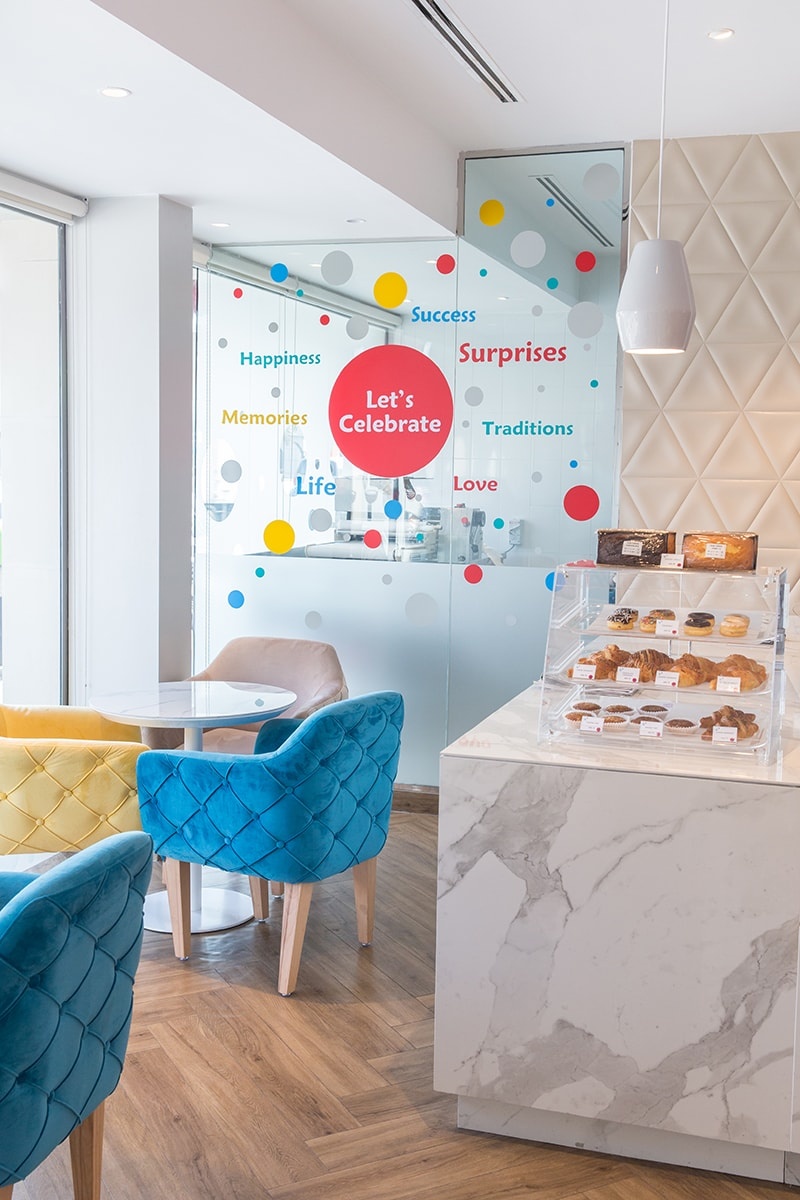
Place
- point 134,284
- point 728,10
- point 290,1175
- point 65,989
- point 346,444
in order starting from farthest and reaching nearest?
1. point 346,444
2. point 134,284
3. point 728,10
4. point 290,1175
5. point 65,989

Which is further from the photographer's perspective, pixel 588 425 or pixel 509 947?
pixel 588 425

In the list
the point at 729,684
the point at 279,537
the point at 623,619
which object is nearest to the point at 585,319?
the point at 279,537

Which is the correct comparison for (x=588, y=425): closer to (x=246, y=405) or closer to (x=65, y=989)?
(x=246, y=405)

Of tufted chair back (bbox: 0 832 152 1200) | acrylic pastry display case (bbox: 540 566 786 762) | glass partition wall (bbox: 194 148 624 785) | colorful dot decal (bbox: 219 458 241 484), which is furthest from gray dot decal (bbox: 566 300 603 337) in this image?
tufted chair back (bbox: 0 832 152 1200)

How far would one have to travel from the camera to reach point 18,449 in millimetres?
5129

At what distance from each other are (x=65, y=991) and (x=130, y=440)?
3511 millimetres

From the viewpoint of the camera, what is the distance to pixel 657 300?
321cm

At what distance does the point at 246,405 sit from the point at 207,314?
0.53 metres

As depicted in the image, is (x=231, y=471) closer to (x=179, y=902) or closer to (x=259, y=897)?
(x=259, y=897)

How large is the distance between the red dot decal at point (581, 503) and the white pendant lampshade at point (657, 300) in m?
2.33

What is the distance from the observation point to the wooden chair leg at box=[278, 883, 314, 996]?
370 cm

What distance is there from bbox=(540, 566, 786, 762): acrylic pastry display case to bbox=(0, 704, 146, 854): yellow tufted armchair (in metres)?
1.44

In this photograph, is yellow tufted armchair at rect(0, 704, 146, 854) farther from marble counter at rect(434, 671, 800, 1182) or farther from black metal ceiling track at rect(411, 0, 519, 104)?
black metal ceiling track at rect(411, 0, 519, 104)

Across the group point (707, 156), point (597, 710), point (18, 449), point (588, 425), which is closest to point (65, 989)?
point (597, 710)
